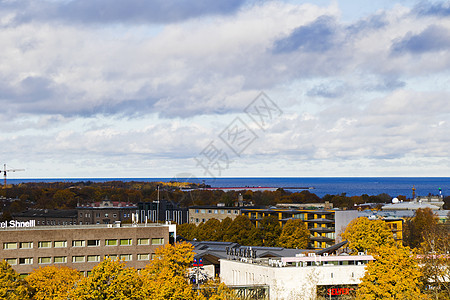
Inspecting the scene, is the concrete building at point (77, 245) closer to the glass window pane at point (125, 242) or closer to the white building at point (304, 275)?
the glass window pane at point (125, 242)

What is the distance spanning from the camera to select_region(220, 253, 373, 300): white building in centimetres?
10100

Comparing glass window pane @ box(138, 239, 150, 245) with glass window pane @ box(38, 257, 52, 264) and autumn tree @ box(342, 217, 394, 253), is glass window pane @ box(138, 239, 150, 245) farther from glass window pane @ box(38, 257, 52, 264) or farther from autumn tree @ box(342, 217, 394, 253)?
autumn tree @ box(342, 217, 394, 253)

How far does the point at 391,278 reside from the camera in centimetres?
8956

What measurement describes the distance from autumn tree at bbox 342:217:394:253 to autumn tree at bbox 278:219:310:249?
21.4 meters

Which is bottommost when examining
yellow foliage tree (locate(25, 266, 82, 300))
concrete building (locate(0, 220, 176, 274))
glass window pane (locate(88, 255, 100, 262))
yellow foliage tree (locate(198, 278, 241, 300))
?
yellow foliage tree (locate(198, 278, 241, 300))

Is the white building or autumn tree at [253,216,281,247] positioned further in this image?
autumn tree at [253,216,281,247]

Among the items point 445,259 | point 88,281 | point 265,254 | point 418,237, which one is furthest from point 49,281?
point 418,237

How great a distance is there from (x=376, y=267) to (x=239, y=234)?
84.9 m

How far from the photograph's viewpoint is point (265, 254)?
5064 inches

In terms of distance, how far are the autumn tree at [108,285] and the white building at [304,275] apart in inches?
1332

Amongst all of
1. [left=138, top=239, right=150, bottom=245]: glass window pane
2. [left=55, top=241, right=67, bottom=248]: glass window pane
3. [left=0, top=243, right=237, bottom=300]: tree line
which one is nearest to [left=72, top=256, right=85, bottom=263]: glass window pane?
[left=55, top=241, right=67, bottom=248]: glass window pane

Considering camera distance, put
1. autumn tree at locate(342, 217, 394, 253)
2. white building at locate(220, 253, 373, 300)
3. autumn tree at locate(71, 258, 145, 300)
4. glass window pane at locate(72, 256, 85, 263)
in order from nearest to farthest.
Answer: autumn tree at locate(71, 258, 145, 300), white building at locate(220, 253, 373, 300), glass window pane at locate(72, 256, 85, 263), autumn tree at locate(342, 217, 394, 253)

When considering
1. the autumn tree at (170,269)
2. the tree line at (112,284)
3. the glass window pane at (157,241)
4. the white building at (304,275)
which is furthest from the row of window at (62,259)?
the white building at (304,275)

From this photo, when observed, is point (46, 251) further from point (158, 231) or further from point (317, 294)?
point (317, 294)
